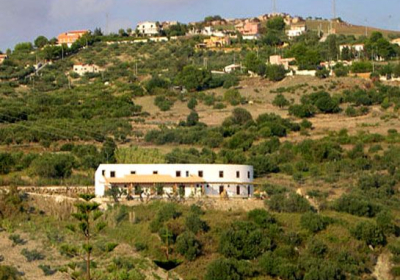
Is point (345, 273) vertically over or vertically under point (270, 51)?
under

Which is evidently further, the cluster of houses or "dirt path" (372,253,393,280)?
the cluster of houses

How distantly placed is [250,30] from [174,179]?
268 feet

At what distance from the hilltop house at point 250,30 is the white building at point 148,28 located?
885cm

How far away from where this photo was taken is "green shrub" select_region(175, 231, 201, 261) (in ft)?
152

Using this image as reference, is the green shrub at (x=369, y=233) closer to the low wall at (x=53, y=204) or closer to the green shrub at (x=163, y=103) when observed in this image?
the low wall at (x=53, y=204)

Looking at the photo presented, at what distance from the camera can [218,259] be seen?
45.6m

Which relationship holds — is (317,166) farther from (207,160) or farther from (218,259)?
(218,259)

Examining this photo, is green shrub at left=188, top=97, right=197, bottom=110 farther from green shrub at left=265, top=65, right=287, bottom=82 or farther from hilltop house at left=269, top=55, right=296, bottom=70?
hilltop house at left=269, top=55, right=296, bottom=70

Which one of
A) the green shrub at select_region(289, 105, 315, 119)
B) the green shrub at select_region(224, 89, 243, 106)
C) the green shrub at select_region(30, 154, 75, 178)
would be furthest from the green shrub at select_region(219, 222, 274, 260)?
the green shrub at select_region(224, 89, 243, 106)

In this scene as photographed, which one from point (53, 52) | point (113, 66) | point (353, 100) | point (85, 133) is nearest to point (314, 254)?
point (85, 133)

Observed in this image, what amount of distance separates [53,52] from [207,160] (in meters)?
59.4

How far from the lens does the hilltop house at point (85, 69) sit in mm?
111525

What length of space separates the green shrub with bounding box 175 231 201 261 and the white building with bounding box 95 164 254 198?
5541 millimetres

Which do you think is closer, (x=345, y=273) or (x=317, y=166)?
(x=345, y=273)
